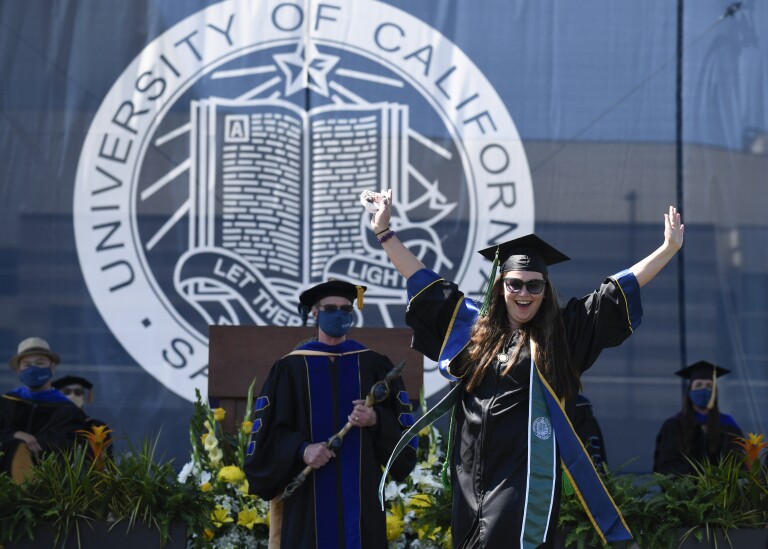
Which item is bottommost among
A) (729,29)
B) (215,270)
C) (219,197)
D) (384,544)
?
(384,544)

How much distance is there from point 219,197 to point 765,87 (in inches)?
133

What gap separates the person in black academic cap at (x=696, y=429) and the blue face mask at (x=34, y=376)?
3549mm

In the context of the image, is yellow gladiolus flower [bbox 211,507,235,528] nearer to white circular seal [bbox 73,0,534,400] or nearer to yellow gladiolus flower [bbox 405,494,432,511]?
yellow gladiolus flower [bbox 405,494,432,511]

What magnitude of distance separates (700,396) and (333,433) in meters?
2.75

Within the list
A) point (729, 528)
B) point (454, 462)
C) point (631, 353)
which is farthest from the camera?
point (631, 353)

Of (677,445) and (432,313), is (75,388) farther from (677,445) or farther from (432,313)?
(432,313)

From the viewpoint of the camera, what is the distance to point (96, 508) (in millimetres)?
4809

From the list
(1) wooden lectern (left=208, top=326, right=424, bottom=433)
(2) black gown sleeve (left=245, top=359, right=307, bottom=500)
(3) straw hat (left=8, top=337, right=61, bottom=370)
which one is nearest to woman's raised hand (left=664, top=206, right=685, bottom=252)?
(2) black gown sleeve (left=245, top=359, right=307, bottom=500)

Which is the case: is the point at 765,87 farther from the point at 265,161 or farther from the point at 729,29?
the point at 265,161

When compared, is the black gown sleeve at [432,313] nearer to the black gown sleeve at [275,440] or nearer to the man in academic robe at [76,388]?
the black gown sleeve at [275,440]

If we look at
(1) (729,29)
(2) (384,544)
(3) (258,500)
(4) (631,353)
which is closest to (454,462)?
(2) (384,544)

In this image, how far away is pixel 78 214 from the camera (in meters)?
7.12

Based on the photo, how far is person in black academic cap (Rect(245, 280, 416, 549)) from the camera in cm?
483

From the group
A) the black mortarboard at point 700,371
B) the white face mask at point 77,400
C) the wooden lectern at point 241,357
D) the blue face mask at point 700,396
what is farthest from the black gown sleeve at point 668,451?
the white face mask at point 77,400
